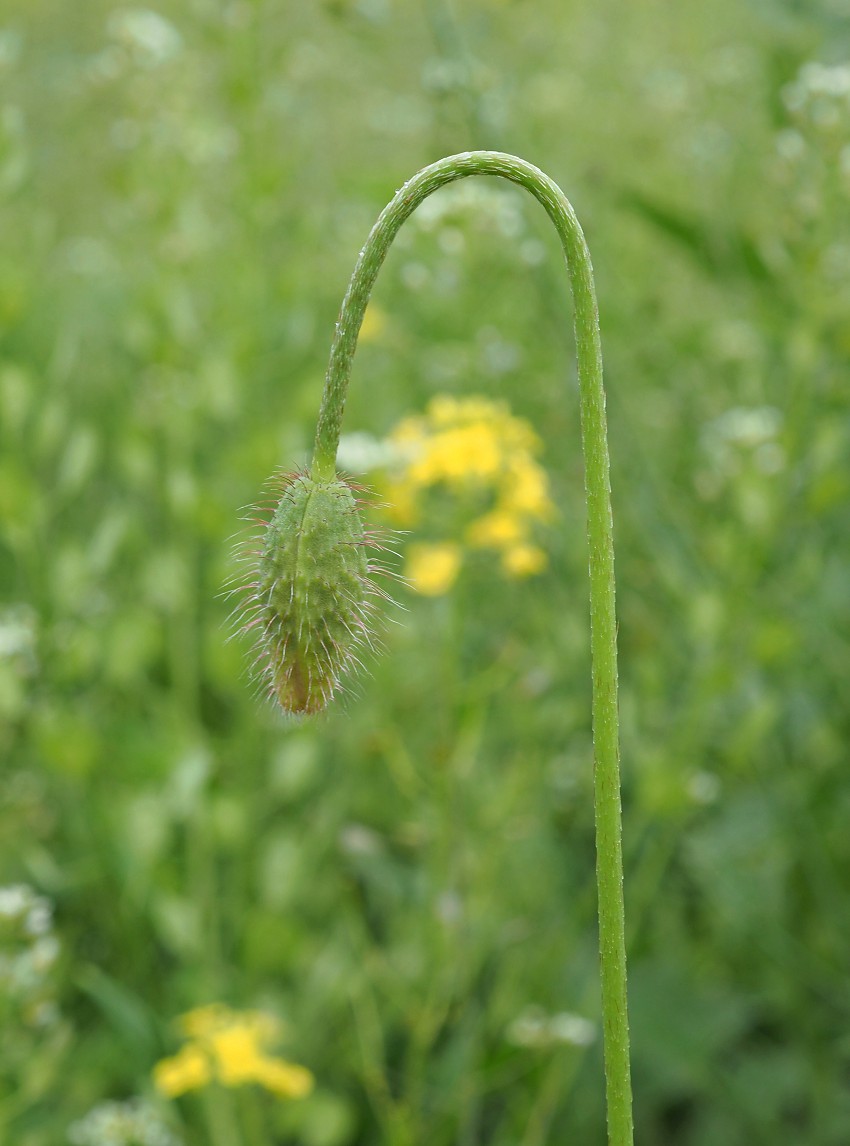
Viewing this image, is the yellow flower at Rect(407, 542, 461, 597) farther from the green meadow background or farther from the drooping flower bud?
the drooping flower bud

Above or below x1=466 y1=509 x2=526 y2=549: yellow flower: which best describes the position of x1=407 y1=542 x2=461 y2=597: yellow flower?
below

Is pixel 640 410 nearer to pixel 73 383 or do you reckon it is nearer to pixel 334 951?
pixel 334 951

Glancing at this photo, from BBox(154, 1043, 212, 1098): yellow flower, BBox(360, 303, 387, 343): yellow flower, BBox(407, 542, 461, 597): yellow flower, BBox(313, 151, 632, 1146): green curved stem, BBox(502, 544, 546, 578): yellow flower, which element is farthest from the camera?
BBox(360, 303, 387, 343): yellow flower

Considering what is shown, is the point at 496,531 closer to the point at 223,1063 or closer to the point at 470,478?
the point at 470,478

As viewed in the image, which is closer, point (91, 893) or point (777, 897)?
point (777, 897)

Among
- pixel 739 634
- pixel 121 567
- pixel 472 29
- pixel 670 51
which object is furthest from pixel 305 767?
pixel 670 51

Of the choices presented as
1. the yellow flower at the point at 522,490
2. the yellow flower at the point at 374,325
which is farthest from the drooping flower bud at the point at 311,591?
the yellow flower at the point at 374,325

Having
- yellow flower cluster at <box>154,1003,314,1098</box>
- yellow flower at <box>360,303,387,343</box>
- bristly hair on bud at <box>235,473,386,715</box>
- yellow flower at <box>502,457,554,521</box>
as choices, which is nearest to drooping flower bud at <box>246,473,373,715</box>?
bristly hair on bud at <box>235,473,386,715</box>

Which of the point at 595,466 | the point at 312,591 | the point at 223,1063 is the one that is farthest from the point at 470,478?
the point at 595,466
